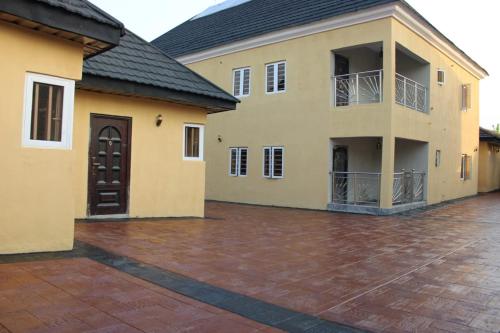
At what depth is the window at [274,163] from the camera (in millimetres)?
15695

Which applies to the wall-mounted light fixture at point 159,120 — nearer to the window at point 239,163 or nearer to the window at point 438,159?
the window at point 239,163

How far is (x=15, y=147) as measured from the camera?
17.8 feet

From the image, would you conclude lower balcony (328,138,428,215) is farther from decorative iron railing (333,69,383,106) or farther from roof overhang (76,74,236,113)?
roof overhang (76,74,236,113)

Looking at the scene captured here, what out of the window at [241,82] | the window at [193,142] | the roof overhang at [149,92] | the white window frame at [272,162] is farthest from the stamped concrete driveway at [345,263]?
the window at [241,82]

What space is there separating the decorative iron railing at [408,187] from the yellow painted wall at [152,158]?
6593mm

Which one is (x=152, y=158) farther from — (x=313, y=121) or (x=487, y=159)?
(x=487, y=159)

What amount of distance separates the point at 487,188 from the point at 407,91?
13.0m

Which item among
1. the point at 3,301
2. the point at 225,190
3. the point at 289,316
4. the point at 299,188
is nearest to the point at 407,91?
the point at 299,188

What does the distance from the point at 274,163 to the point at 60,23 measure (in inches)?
440

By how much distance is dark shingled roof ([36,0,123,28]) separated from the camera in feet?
17.5

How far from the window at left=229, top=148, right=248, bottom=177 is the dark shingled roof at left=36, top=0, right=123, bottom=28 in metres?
11.1

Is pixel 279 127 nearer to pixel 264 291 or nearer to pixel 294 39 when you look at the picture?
pixel 294 39

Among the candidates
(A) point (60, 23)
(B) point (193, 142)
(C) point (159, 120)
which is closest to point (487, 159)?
(B) point (193, 142)

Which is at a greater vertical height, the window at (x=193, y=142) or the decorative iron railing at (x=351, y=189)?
the window at (x=193, y=142)
